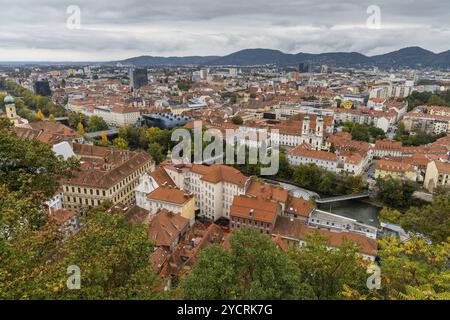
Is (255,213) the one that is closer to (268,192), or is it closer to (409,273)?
(268,192)

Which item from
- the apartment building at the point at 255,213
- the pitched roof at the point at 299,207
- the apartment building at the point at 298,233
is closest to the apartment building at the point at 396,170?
the pitched roof at the point at 299,207

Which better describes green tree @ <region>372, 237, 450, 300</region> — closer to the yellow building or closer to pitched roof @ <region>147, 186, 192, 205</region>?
pitched roof @ <region>147, 186, 192, 205</region>

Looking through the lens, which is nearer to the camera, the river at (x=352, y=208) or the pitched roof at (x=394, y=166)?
the river at (x=352, y=208)

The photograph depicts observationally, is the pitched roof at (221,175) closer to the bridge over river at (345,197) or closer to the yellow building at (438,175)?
the bridge over river at (345,197)

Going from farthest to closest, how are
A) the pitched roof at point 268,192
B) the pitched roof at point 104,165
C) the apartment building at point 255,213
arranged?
1. the pitched roof at point 104,165
2. the pitched roof at point 268,192
3. the apartment building at point 255,213

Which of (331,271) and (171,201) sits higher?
(331,271)

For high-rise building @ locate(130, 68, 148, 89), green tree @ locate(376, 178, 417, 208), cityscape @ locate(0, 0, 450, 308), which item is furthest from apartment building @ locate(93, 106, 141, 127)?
high-rise building @ locate(130, 68, 148, 89)

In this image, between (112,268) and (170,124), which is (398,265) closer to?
(112,268)

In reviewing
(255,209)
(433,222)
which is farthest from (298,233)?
(433,222)
